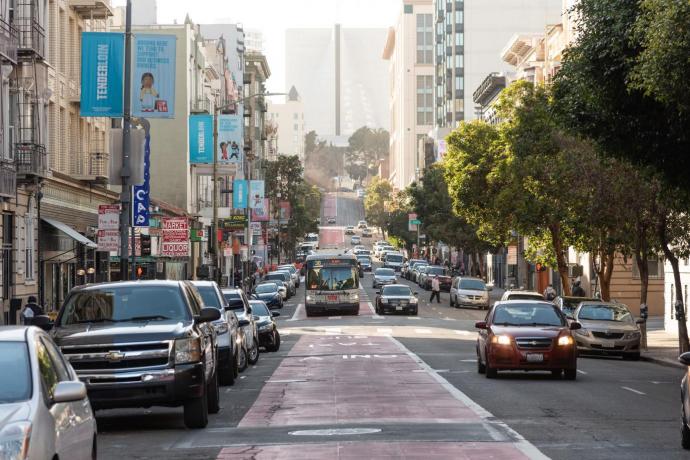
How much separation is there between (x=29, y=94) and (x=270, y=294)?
27.2m

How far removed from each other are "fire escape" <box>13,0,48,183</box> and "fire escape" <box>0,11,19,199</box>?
1.84 ft

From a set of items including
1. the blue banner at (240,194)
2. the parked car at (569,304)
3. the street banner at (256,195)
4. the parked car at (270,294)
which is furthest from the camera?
the street banner at (256,195)

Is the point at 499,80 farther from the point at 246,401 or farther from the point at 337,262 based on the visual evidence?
the point at 246,401

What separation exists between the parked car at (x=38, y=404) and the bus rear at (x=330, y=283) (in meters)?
51.3

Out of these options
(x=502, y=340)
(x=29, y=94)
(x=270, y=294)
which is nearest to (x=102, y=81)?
(x=29, y=94)

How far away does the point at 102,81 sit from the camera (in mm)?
34031

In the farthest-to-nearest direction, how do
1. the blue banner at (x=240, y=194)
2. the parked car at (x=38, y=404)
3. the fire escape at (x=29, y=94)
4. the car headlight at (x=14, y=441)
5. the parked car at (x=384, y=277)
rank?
the parked car at (x=384, y=277) → the blue banner at (x=240, y=194) → the fire escape at (x=29, y=94) → the parked car at (x=38, y=404) → the car headlight at (x=14, y=441)

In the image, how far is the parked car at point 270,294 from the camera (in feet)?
213

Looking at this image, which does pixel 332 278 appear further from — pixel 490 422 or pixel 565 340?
pixel 490 422

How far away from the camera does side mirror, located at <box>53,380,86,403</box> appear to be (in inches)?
374

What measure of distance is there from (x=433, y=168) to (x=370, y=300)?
24.4m

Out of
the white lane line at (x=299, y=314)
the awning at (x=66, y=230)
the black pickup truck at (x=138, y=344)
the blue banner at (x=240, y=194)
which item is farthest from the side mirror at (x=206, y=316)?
the blue banner at (x=240, y=194)

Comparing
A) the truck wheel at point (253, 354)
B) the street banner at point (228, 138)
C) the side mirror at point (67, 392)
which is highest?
the street banner at point (228, 138)

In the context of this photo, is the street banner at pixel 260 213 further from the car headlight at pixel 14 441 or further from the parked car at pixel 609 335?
the car headlight at pixel 14 441
